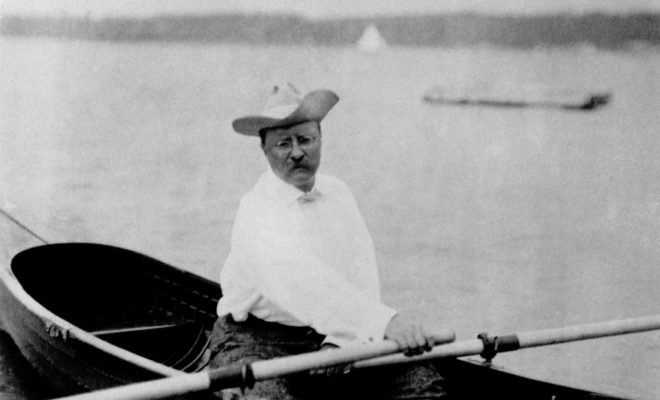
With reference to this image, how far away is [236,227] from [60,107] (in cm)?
1184

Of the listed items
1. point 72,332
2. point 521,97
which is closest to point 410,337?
point 72,332

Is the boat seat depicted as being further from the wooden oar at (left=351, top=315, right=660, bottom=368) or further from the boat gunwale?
the wooden oar at (left=351, top=315, right=660, bottom=368)

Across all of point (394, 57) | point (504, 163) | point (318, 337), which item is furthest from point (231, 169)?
point (394, 57)

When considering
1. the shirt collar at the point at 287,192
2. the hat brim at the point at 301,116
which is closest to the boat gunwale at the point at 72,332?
the shirt collar at the point at 287,192

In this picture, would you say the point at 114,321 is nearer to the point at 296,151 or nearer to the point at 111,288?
the point at 111,288

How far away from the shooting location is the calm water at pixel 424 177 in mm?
5922

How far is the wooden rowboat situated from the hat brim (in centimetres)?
83

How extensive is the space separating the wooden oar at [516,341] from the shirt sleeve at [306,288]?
0.43 feet

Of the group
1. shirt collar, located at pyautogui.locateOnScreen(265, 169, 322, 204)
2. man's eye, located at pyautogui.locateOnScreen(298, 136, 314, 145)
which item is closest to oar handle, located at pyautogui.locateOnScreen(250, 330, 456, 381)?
shirt collar, located at pyautogui.locateOnScreen(265, 169, 322, 204)

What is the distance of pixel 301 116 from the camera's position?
259 centimetres

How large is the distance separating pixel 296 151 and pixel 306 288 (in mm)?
448

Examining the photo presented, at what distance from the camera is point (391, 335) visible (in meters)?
2.35

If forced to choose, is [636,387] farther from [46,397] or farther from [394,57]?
[394,57]

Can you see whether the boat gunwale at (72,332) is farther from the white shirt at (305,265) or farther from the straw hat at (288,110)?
the straw hat at (288,110)
